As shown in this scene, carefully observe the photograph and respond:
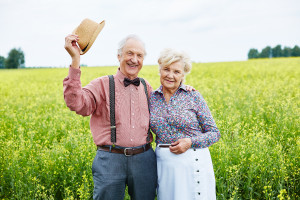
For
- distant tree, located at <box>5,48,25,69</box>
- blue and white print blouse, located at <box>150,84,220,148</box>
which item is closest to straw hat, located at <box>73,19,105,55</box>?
blue and white print blouse, located at <box>150,84,220,148</box>

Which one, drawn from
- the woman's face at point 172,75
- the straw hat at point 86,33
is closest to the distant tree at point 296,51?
the woman's face at point 172,75

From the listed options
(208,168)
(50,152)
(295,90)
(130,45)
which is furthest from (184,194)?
(295,90)

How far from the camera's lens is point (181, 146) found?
100 inches

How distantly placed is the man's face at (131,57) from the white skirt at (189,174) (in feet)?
2.94

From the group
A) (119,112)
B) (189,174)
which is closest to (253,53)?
(189,174)

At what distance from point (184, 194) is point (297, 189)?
2.19 metres

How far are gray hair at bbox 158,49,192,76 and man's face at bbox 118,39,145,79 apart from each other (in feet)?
0.70

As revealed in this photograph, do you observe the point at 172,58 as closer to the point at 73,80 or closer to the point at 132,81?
the point at 132,81

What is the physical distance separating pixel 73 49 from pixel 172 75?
102 cm

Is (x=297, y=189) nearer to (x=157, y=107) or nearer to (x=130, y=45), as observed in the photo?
(x=157, y=107)

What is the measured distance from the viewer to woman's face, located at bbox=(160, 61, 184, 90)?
2.70m

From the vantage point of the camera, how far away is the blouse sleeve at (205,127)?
2.65 meters

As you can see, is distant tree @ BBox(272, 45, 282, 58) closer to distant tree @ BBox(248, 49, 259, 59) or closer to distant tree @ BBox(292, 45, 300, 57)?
distant tree @ BBox(248, 49, 259, 59)

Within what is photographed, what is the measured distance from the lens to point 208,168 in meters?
2.67
